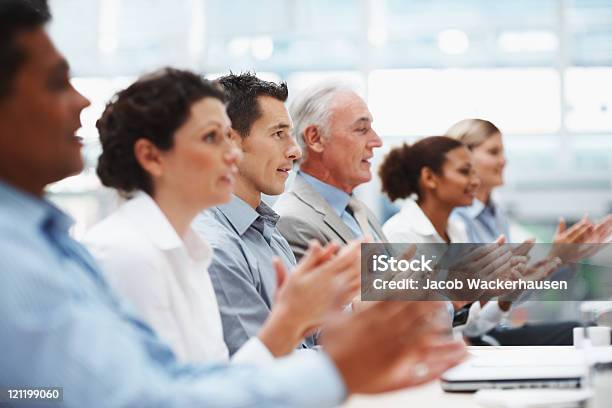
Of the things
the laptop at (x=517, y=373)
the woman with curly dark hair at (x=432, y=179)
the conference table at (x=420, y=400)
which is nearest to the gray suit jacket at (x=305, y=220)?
the woman with curly dark hair at (x=432, y=179)

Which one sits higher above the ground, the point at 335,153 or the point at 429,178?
the point at 335,153

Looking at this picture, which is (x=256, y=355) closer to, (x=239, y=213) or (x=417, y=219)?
(x=239, y=213)

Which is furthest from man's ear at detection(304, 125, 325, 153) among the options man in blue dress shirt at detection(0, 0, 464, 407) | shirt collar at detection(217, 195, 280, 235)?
man in blue dress shirt at detection(0, 0, 464, 407)

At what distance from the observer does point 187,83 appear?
1.51 meters

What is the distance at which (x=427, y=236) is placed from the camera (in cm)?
345

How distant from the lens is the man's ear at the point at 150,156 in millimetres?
1445

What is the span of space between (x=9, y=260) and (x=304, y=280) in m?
0.51

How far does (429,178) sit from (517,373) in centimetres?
202

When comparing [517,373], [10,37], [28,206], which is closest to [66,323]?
[28,206]

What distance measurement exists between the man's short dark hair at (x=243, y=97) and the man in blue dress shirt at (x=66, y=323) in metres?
1.36

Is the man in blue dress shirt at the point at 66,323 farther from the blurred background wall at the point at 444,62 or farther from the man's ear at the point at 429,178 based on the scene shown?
the blurred background wall at the point at 444,62

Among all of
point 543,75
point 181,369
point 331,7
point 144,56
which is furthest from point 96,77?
point 181,369

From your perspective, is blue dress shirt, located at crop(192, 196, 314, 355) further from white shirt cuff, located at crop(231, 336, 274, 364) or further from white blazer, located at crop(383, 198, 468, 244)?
white blazer, located at crop(383, 198, 468, 244)

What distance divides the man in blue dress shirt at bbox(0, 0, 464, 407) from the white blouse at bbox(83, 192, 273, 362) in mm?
247
